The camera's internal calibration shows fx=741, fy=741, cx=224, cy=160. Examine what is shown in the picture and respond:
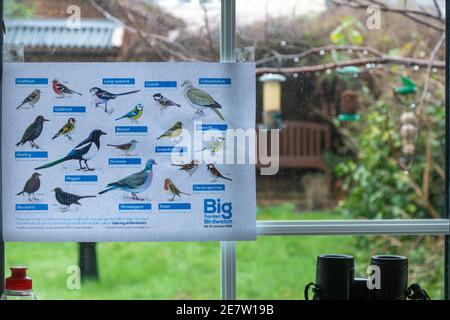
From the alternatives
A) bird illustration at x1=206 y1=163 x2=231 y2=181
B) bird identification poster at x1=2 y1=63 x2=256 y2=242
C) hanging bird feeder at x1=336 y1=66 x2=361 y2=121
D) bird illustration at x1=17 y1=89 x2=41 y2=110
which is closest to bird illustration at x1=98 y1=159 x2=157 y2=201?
bird identification poster at x1=2 y1=63 x2=256 y2=242

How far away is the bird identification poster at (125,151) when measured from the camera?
9.57 ft

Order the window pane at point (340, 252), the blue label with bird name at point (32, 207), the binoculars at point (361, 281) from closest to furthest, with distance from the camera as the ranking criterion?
the binoculars at point (361, 281)
the blue label with bird name at point (32, 207)
the window pane at point (340, 252)

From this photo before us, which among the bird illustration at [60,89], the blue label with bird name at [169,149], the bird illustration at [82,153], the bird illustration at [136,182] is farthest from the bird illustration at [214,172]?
the bird illustration at [60,89]

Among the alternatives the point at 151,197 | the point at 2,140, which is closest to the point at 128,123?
the point at 151,197

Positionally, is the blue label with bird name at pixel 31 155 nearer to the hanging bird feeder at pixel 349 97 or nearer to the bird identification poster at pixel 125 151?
the bird identification poster at pixel 125 151

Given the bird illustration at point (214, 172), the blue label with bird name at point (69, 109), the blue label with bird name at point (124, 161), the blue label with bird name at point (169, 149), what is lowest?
the bird illustration at point (214, 172)

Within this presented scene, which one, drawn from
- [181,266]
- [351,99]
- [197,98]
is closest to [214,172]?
[197,98]

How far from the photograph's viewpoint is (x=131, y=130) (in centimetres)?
293

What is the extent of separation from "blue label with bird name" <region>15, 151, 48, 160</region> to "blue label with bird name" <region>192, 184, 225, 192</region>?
60cm

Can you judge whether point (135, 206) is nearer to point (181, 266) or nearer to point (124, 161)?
point (124, 161)

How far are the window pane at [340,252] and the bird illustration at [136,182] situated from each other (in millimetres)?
471

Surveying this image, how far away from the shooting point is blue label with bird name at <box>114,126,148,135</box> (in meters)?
2.93

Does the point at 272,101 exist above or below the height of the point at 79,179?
above

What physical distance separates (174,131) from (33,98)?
1.87 ft
